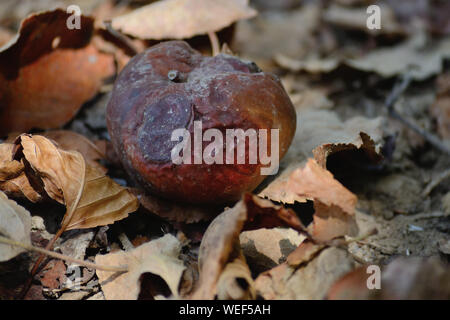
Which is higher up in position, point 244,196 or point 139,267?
point 244,196

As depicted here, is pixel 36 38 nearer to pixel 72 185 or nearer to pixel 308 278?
pixel 72 185

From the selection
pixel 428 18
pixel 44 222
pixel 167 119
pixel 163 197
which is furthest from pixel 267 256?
pixel 428 18

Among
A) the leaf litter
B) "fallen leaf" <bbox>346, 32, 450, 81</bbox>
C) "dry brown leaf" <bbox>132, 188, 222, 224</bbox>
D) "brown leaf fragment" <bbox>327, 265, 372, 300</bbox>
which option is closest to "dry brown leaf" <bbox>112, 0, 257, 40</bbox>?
the leaf litter

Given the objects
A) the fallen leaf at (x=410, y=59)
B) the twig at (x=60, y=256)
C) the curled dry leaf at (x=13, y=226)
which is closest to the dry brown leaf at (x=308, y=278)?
the twig at (x=60, y=256)

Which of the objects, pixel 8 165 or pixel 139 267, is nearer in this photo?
pixel 139 267

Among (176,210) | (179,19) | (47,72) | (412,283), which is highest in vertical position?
(179,19)

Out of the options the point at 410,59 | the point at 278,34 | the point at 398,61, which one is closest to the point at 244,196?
the point at 398,61
